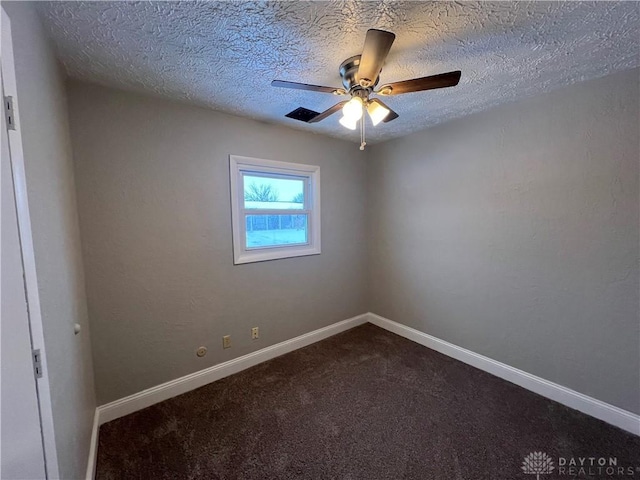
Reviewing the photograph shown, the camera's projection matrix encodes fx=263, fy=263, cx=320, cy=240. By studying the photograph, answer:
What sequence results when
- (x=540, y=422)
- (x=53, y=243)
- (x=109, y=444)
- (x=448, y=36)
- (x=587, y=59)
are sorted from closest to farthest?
(x=53, y=243) → (x=448, y=36) → (x=587, y=59) → (x=109, y=444) → (x=540, y=422)

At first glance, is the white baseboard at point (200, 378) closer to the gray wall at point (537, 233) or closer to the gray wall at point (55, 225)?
the gray wall at point (55, 225)

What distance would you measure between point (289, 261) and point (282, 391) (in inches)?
46.6

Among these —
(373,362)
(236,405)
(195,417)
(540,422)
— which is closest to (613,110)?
(540,422)

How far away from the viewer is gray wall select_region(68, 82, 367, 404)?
1784 millimetres

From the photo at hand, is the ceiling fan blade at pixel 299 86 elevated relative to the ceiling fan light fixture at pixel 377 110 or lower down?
elevated

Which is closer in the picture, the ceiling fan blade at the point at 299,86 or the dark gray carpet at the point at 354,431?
the ceiling fan blade at the point at 299,86

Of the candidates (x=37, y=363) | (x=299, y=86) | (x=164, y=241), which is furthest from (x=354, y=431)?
(x=299, y=86)

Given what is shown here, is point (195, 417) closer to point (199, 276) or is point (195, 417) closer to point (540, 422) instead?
point (199, 276)

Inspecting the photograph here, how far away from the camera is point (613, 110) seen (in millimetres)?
1725

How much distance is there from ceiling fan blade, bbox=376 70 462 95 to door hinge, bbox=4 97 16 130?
1.45 meters

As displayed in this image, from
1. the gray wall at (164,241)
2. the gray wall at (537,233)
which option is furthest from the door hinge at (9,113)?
the gray wall at (537,233)

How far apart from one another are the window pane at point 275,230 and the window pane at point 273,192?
0.39 feet

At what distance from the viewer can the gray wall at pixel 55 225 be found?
3.08 feet

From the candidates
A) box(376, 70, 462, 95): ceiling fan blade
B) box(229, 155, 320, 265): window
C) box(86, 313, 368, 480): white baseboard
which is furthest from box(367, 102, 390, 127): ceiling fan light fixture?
box(86, 313, 368, 480): white baseboard
